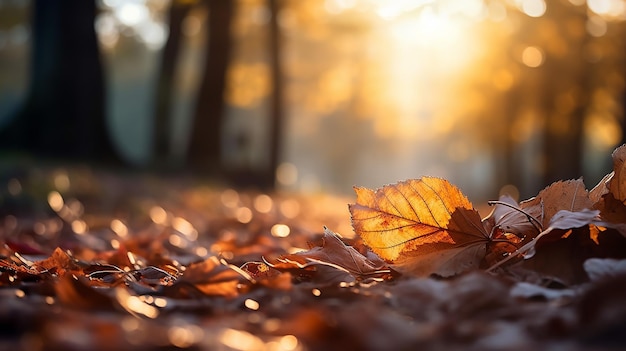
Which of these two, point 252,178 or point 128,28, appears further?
point 128,28

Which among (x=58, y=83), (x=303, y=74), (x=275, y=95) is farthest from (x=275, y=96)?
(x=303, y=74)

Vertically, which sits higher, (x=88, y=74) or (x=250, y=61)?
(x=250, y=61)

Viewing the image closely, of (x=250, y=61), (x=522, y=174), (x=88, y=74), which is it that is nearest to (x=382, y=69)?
(x=522, y=174)

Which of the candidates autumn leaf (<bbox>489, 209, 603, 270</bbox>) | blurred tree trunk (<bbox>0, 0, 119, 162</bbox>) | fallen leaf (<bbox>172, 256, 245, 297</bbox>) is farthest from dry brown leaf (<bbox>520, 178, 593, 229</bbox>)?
blurred tree trunk (<bbox>0, 0, 119, 162</bbox>)

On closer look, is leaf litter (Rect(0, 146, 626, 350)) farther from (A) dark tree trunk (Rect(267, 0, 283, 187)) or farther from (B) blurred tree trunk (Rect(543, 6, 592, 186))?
(B) blurred tree trunk (Rect(543, 6, 592, 186))

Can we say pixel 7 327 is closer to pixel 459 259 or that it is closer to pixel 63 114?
pixel 459 259

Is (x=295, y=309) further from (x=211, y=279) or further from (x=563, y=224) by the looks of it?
(x=563, y=224)
